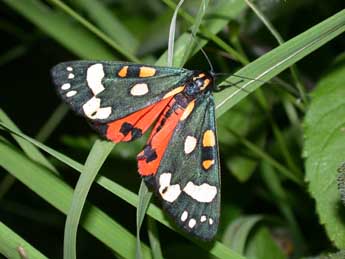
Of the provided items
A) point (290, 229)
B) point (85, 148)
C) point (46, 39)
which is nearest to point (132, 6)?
point (46, 39)

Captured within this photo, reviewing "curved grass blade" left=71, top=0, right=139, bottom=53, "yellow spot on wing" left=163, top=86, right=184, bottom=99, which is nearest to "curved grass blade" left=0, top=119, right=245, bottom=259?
"yellow spot on wing" left=163, top=86, right=184, bottom=99

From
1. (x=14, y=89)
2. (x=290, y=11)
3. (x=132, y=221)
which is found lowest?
(x=132, y=221)

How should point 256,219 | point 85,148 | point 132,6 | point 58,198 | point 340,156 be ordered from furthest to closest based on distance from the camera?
point 132,6 < point 85,148 < point 256,219 < point 340,156 < point 58,198

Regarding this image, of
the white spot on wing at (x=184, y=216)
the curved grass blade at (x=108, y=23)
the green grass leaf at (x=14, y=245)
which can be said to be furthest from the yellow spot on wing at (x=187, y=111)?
the curved grass blade at (x=108, y=23)

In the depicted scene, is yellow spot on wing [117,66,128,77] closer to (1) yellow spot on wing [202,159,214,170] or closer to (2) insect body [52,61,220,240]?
(2) insect body [52,61,220,240]

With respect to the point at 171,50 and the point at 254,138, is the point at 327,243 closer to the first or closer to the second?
the point at 254,138

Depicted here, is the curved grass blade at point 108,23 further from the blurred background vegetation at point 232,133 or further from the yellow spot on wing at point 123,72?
the yellow spot on wing at point 123,72
